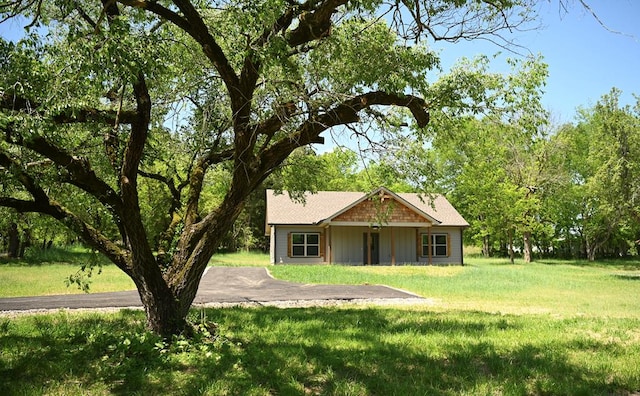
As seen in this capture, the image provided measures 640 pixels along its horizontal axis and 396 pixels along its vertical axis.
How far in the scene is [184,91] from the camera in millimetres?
8133

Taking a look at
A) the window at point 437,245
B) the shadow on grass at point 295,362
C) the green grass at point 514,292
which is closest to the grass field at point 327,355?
the shadow on grass at point 295,362

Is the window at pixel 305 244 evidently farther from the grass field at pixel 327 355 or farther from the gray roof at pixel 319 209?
the grass field at pixel 327 355

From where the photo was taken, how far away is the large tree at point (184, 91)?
516cm

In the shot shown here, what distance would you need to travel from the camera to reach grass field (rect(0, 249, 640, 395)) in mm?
4777

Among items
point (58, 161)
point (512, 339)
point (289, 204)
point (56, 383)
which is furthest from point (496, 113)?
point (289, 204)

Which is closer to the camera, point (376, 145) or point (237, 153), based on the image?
point (237, 153)

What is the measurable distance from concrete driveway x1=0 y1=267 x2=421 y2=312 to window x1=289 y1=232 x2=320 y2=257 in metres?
11.5

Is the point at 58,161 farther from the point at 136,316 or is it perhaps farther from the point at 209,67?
the point at 136,316

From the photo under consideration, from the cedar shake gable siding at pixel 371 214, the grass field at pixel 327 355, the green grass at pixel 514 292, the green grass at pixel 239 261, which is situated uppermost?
the cedar shake gable siding at pixel 371 214

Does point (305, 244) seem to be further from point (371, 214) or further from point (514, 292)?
point (514, 292)

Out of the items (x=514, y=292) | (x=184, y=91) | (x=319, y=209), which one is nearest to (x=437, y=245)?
(x=319, y=209)

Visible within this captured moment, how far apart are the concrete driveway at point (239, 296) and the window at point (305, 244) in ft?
37.7

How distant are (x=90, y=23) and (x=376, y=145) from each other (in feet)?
14.4

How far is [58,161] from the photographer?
6023mm
